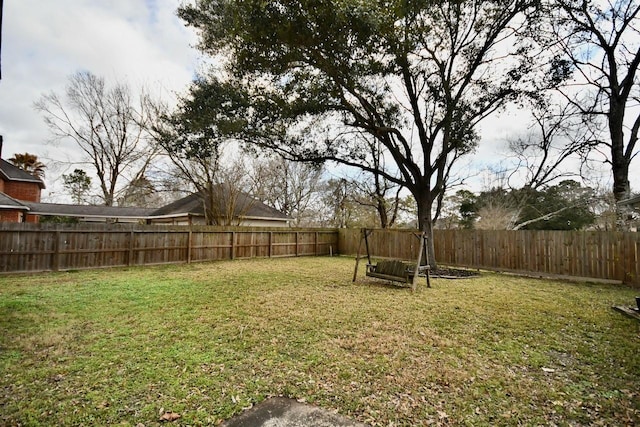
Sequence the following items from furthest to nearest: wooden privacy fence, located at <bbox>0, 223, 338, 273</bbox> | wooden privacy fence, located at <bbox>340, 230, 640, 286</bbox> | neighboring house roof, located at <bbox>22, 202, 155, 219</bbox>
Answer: neighboring house roof, located at <bbox>22, 202, 155, 219</bbox>, wooden privacy fence, located at <bbox>0, 223, 338, 273</bbox>, wooden privacy fence, located at <bbox>340, 230, 640, 286</bbox>

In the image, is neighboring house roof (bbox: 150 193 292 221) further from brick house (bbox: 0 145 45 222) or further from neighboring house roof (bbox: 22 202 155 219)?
brick house (bbox: 0 145 45 222)

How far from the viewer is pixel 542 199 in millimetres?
16828

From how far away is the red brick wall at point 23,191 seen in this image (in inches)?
834

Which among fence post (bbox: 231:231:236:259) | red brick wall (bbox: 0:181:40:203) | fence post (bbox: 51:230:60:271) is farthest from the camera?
red brick wall (bbox: 0:181:40:203)

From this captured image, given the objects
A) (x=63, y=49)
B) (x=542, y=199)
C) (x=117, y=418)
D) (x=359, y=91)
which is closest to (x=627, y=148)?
(x=542, y=199)

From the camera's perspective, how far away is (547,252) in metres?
9.39

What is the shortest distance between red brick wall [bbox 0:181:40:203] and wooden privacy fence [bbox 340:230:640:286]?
27201 millimetres

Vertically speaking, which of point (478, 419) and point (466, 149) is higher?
point (466, 149)

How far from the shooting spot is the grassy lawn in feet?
7.80

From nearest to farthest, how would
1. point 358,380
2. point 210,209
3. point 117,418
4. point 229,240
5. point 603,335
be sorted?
point 117,418
point 358,380
point 603,335
point 229,240
point 210,209

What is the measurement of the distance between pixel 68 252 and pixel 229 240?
5.53 metres

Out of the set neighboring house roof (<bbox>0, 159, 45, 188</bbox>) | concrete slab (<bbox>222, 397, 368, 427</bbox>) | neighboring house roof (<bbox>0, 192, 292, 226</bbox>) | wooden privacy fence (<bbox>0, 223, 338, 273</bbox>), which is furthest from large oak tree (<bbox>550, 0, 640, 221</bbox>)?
neighboring house roof (<bbox>0, 159, 45, 188</bbox>)

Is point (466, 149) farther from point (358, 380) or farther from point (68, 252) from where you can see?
point (68, 252)

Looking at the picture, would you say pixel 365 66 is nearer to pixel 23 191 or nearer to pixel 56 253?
pixel 56 253
